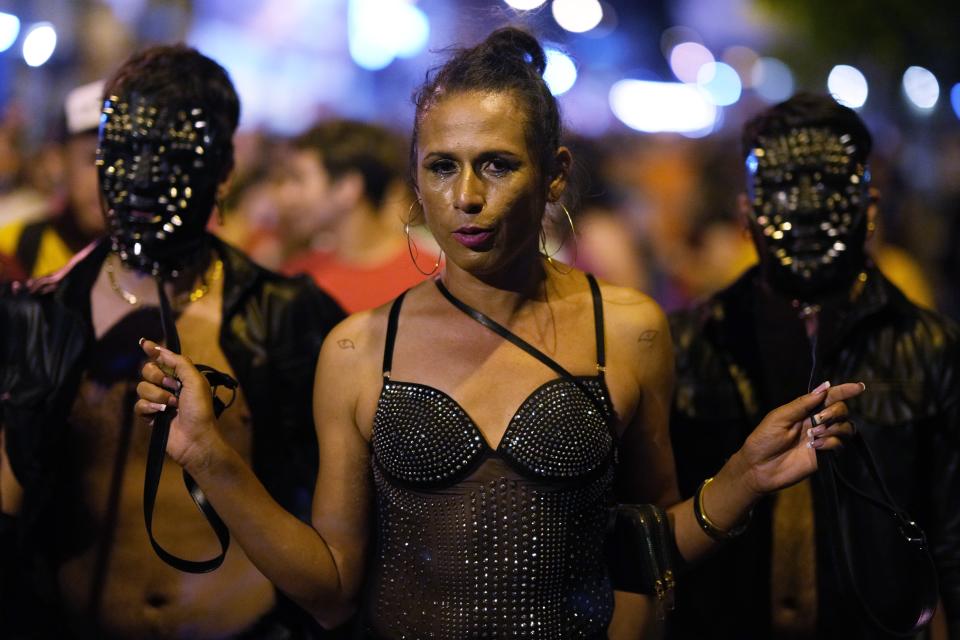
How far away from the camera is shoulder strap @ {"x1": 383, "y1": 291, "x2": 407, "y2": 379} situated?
94.0 inches

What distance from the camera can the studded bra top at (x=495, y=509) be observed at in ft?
7.36

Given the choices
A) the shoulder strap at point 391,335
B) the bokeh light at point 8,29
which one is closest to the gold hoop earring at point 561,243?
the shoulder strap at point 391,335

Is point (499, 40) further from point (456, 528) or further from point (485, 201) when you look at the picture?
point (456, 528)

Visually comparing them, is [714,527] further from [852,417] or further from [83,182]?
[83,182]

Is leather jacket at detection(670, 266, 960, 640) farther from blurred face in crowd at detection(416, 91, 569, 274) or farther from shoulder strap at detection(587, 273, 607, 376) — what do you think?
blurred face in crowd at detection(416, 91, 569, 274)

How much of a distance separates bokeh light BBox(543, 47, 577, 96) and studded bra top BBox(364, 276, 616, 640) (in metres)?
0.69

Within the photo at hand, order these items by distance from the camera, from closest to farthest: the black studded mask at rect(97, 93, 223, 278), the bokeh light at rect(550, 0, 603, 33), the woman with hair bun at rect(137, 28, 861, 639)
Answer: the woman with hair bun at rect(137, 28, 861, 639) < the black studded mask at rect(97, 93, 223, 278) < the bokeh light at rect(550, 0, 603, 33)

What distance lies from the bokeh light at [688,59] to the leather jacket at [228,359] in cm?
449

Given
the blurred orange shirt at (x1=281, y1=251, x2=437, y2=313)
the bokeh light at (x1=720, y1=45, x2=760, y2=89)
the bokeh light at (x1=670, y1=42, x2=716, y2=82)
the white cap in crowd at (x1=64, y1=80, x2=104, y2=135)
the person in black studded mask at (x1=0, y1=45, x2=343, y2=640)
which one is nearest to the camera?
the person in black studded mask at (x1=0, y1=45, x2=343, y2=640)

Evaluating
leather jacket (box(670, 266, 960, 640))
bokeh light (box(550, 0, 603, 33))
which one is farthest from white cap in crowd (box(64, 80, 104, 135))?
bokeh light (box(550, 0, 603, 33))

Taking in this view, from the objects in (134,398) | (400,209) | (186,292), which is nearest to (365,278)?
(400,209)

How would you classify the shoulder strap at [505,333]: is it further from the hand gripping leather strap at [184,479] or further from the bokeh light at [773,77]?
the bokeh light at [773,77]

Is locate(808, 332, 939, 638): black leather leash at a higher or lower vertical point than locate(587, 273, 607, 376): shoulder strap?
lower

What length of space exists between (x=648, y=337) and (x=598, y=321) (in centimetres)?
13
